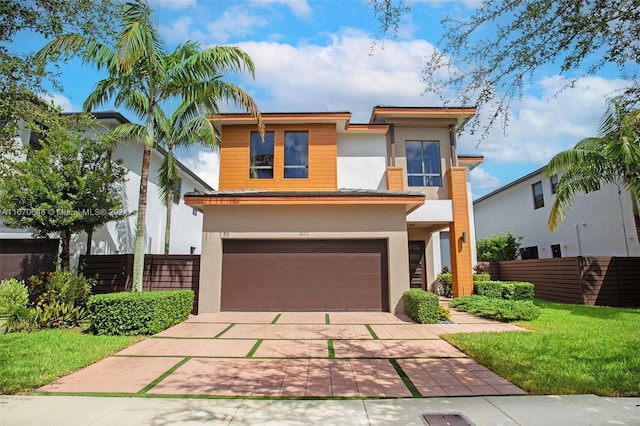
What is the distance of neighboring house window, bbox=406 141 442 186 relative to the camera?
46.5 feet

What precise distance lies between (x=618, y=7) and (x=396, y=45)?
2.43m

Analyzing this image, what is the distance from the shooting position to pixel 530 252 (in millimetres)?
20172

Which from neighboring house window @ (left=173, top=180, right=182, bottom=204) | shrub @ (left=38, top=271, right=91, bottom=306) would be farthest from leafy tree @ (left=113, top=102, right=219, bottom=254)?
shrub @ (left=38, top=271, right=91, bottom=306)

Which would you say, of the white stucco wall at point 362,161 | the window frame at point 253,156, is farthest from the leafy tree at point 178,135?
the white stucco wall at point 362,161

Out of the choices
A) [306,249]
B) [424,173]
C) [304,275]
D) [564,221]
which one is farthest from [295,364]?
[564,221]

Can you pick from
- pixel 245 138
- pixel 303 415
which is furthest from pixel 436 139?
pixel 303 415

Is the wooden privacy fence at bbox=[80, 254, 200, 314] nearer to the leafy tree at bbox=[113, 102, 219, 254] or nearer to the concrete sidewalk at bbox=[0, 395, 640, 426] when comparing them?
the leafy tree at bbox=[113, 102, 219, 254]

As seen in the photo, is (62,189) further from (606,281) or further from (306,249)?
(606,281)

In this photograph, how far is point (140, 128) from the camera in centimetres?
1123

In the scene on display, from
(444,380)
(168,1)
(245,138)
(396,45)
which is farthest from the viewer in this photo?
(245,138)

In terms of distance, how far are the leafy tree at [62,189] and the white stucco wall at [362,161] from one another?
8.53 metres

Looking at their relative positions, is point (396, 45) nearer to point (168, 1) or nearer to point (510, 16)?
point (510, 16)

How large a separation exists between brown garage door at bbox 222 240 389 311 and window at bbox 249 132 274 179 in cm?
359

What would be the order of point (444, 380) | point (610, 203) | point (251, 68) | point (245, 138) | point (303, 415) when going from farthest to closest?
point (610, 203) → point (245, 138) → point (251, 68) → point (444, 380) → point (303, 415)
